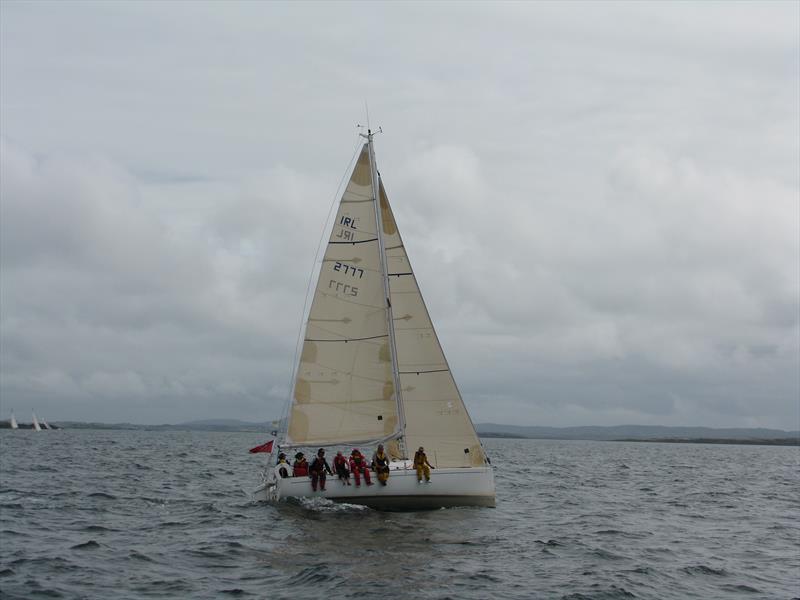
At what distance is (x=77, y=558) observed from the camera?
1931 cm

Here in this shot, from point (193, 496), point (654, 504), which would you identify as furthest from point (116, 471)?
point (654, 504)

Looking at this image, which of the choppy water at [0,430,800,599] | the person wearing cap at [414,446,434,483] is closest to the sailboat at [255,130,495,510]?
the person wearing cap at [414,446,434,483]

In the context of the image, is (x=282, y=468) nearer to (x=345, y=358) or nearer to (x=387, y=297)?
(x=345, y=358)

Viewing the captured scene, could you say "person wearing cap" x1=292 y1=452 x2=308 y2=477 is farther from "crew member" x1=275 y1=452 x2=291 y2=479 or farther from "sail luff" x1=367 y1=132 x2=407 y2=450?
"sail luff" x1=367 y1=132 x2=407 y2=450

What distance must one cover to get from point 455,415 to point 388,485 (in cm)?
355

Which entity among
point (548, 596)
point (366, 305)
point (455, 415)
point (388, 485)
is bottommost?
point (548, 596)

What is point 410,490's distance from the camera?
2623 cm

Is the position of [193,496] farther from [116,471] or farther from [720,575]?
[720,575]

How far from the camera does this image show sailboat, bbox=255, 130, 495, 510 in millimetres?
28375

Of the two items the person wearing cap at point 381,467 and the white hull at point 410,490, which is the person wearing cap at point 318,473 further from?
the person wearing cap at point 381,467

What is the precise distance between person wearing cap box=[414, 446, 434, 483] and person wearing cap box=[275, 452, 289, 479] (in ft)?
14.2

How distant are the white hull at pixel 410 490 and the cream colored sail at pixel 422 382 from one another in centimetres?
136

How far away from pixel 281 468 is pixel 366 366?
4239 millimetres

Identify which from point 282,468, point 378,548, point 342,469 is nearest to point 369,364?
point 342,469
